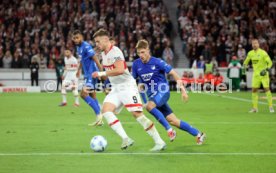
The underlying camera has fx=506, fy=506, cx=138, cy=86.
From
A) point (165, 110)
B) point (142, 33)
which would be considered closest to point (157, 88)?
point (165, 110)

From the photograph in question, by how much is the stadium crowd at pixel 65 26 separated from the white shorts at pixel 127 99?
841 inches

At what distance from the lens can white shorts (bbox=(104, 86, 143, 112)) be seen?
936cm

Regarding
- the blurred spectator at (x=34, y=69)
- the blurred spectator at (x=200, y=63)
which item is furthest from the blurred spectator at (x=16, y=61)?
the blurred spectator at (x=200, y=63)

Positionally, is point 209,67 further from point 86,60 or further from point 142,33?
point 86,60

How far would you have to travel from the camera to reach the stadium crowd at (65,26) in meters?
31.2

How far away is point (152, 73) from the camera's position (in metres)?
10.3

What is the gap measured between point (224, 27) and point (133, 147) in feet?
78.1

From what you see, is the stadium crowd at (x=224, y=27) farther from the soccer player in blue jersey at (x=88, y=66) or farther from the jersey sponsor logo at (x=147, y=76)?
the jersey sponsor logo at (x=147, y=76)

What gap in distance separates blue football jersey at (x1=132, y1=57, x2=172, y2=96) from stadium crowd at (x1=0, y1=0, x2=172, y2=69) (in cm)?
2040

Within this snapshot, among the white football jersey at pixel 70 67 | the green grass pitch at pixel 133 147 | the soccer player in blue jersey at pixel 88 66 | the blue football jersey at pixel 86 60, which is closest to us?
the green grass pitch at pixel 133 147

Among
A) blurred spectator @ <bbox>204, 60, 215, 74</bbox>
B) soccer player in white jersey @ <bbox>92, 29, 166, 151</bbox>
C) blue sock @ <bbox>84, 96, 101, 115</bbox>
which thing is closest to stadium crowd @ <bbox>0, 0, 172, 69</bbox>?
blurred spectator @ <bbox>204, 60, 215, 74</bbox>

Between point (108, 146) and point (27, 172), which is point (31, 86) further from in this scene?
point (27, 172)

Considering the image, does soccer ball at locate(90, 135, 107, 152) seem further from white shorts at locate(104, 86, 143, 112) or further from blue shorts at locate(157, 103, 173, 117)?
blue shorts at locate(157, 103, 173, 117)

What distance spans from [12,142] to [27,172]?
10.2 feet
